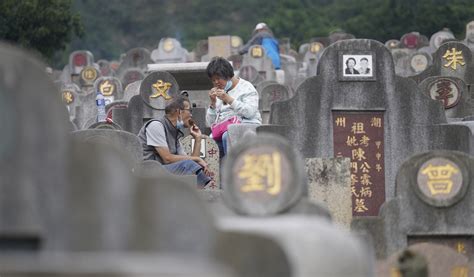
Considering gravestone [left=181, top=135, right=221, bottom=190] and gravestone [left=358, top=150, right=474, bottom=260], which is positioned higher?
gravestone [left=181, top=135, right=221, bottom=190]

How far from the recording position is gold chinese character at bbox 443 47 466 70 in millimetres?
26203

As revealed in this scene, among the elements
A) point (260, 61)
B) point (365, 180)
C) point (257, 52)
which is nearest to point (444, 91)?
point (365, 180)

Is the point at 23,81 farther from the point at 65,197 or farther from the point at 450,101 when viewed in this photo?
the point at 450,101

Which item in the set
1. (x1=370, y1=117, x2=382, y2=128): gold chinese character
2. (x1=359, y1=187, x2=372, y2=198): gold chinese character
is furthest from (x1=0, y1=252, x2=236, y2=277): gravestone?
(x1=370, y1=117, x2=382, y2=128): gold chinese character

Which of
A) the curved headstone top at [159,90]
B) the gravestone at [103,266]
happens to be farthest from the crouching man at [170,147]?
the gravestone at [103,266]

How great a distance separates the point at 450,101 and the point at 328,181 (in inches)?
333

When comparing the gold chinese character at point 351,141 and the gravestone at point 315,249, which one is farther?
the gold chinese character at point 351,141

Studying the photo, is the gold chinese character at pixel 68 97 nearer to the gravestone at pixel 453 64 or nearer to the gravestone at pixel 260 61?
the gravestone at pixel 453 64

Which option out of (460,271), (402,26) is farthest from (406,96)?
(402,26)

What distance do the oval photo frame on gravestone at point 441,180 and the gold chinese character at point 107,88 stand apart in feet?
47.7

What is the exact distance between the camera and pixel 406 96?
662 inches

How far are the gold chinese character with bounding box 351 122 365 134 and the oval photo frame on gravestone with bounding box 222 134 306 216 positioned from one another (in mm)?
6754

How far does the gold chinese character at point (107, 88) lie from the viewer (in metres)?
26.7

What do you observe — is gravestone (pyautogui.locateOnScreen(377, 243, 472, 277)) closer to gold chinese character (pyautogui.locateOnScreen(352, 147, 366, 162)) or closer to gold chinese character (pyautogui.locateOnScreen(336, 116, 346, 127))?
gold chinese character (pyautogui.locateOnScreen(352, 147, 366, 162))
